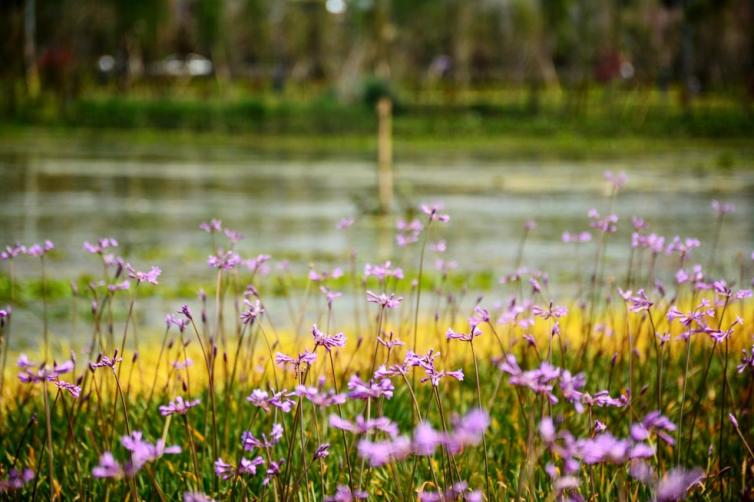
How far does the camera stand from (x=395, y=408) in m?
4.67

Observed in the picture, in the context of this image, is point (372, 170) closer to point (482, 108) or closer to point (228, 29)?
point (482, 108)

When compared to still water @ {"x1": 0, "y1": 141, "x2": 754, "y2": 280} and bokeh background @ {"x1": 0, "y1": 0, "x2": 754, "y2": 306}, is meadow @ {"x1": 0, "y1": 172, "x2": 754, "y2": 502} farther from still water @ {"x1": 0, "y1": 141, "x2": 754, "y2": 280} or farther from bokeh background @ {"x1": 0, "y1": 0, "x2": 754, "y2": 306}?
bokeh background @ {"x1": 0, "y1": 0, "x2": 754, "y2": 306}

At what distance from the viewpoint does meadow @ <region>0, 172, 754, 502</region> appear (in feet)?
7.39

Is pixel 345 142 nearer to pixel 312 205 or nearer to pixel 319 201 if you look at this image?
pixel 319 201

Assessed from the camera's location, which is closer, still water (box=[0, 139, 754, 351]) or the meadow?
the meadow

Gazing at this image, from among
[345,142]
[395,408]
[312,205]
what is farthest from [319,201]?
[345,142]

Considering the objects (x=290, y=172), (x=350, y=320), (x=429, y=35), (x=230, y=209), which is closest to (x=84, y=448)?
(x=350, y=320)

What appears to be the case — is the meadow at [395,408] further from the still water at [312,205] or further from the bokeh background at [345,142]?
the bokeh background at [345,142]

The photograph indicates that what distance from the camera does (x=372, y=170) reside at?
22281 mm

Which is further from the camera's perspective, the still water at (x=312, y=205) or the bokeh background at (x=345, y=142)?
the bokeh background at (x=345, y=142)

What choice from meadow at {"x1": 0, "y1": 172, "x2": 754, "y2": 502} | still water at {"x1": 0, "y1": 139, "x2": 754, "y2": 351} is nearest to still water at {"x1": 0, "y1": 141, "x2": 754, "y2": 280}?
still water at {"x1": 0, "y1": 139, "x2": 754, "y2": 351}

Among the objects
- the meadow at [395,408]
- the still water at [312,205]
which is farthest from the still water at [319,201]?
the meadow at [395,408]

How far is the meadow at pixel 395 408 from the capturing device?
2252 millimetres

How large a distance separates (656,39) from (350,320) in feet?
150
